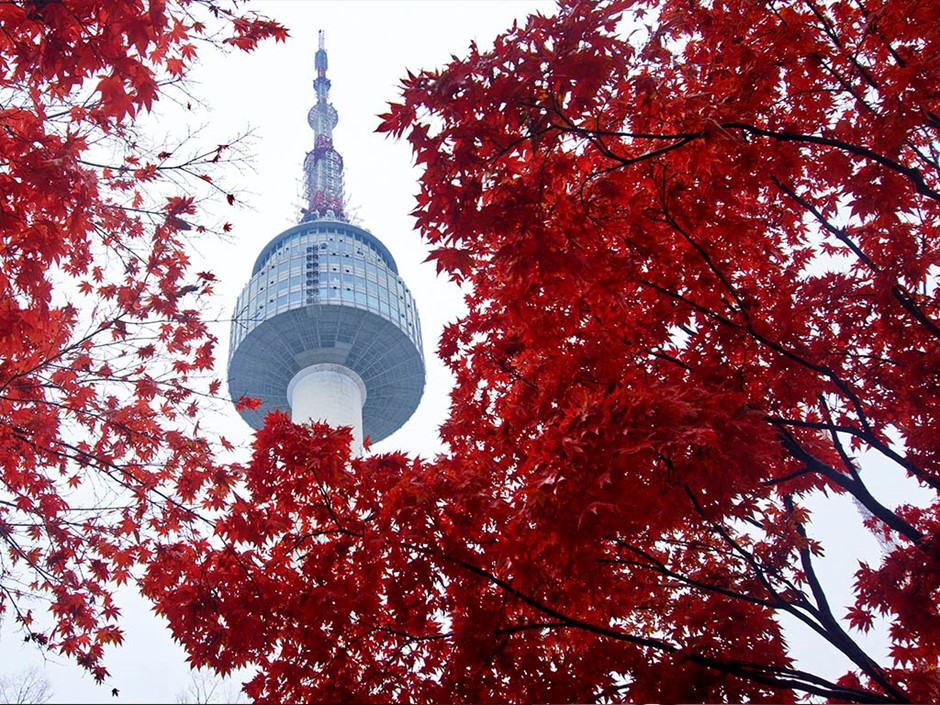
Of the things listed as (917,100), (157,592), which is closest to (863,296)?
(917,100)

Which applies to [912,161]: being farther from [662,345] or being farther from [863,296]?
[662,345]

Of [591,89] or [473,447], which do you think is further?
[473,447]

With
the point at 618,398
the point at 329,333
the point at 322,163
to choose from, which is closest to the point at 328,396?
the point at 329,333

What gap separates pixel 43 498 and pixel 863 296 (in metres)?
9.45

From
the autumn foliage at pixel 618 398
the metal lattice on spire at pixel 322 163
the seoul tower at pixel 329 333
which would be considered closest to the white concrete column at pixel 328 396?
the seoul tower at pixel 329 333

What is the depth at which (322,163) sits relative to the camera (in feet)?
194

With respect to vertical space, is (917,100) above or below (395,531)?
above

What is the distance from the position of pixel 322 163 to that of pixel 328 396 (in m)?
26.7

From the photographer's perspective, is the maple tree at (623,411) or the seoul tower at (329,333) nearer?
the maple tree at (623,411)

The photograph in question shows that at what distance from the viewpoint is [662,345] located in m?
5.83

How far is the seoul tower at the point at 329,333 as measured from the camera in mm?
43594

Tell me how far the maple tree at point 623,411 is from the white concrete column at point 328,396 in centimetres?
3597

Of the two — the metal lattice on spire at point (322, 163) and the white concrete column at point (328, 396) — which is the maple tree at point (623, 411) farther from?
the metal lattice on spire at point (322, 163)

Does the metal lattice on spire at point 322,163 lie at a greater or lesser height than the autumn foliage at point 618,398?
greater
